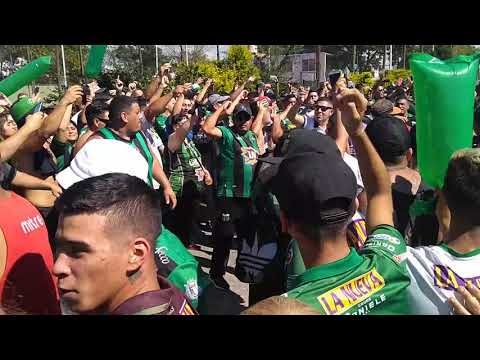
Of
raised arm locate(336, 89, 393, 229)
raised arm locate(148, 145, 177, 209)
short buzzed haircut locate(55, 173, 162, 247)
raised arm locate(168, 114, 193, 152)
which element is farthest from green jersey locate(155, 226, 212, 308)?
raised arm locate(168, 114, 193, 152)

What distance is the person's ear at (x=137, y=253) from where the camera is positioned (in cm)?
145

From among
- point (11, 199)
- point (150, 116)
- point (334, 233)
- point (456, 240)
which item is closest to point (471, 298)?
point (456, 240)

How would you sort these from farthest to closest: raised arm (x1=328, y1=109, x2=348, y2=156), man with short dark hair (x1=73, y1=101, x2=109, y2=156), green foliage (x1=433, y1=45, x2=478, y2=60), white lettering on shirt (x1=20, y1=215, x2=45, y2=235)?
man with short dark hair (x1=73, y1=101, x2=109, y2=156)
green foliage (x1=433, y1=45, x2=478, y2=60)
raised arm (x1=328, y1=109, x2=348, y2=156)
white lettering on shirt (x1=20, y1=215, x2=45, y2=235)

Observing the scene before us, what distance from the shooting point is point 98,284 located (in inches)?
54.9

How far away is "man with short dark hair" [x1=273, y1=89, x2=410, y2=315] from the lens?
4.79ft

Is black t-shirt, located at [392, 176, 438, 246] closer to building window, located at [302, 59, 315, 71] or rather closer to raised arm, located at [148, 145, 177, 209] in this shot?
raised arm, located at [148, 145, 177, 209]

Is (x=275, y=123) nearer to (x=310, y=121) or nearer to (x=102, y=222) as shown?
(x=310, y=121)

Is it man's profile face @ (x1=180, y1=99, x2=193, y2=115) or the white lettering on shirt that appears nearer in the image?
the white lettering on shirt

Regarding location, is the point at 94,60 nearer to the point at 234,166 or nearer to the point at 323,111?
the point at 234,166

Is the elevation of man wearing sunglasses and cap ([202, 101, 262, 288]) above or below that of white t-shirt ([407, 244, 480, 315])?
below

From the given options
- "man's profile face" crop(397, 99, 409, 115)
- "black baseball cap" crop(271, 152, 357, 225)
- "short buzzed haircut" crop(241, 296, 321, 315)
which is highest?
"black baseball cap" crop(271, 152, 357, 225)

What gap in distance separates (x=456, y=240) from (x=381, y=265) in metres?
0.37

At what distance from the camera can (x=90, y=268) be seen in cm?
140

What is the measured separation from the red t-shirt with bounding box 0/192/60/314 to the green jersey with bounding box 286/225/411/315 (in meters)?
1.12
